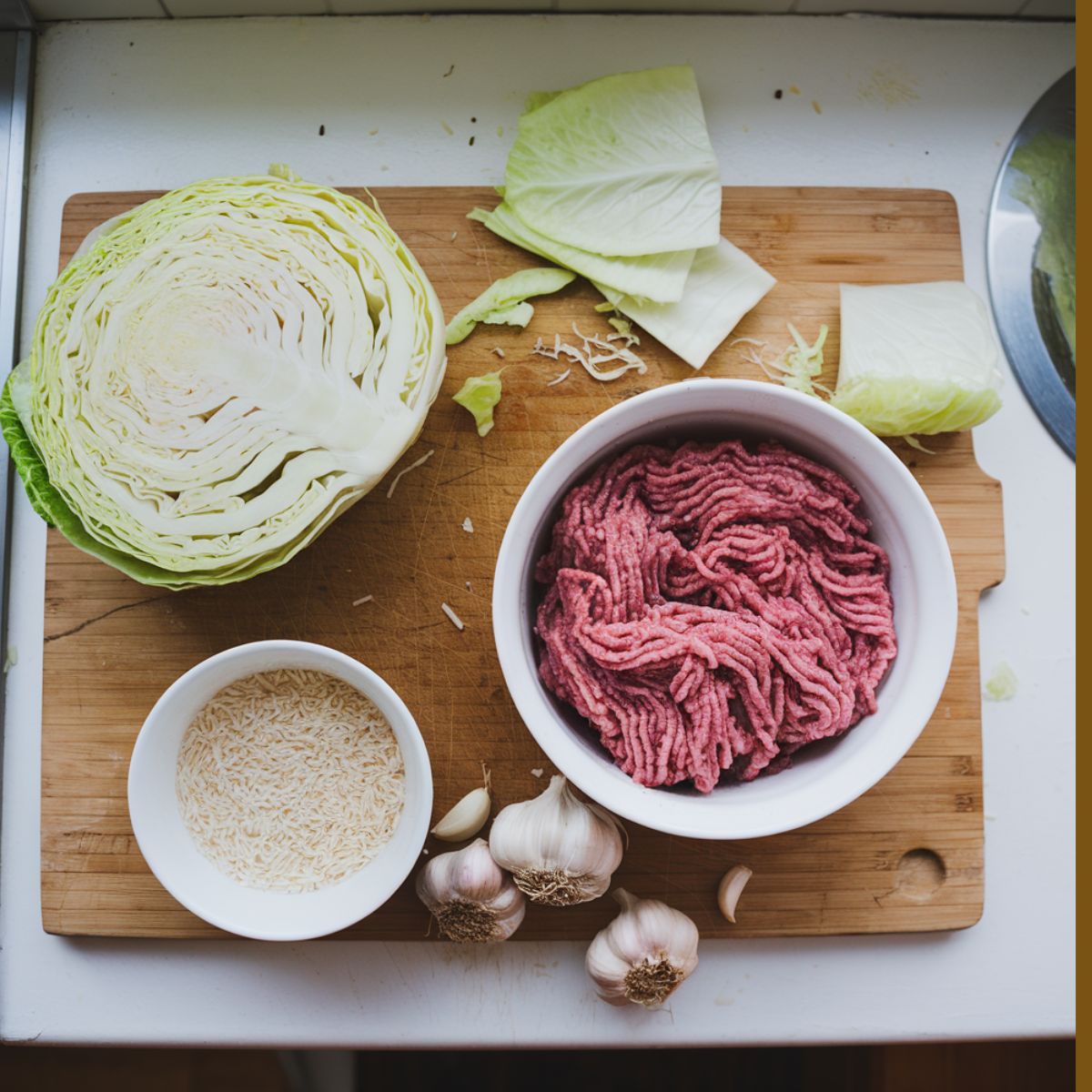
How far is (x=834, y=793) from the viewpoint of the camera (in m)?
1.32

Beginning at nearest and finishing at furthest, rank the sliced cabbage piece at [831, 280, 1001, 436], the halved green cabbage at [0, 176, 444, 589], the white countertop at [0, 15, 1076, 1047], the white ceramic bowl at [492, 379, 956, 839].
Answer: the white ceramic bowl at [492, 379, 956, 839], the halved green cabbage at [0, 176, 444, 589], the sliced cabbage piece at [831, 280, 1001, 436], the white countertop at [0, 15, 1076, 1047]

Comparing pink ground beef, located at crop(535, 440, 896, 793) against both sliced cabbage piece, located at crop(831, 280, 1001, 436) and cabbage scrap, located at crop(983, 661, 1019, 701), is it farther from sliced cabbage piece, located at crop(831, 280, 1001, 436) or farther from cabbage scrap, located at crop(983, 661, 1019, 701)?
cabbage scrap, located at crop(983, 661, 1019, 701)

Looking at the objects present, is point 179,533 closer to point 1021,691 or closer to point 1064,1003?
point 1021,691

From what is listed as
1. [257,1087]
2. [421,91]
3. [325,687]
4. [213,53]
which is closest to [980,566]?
[325,687]

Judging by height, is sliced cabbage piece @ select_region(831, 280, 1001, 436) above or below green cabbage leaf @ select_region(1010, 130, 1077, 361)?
below

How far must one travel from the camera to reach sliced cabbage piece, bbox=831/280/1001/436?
156cm

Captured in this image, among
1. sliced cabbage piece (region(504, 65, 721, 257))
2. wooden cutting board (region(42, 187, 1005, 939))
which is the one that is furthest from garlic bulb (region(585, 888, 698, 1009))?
sliced cabbage piece (region(504, 65, 721, 257))

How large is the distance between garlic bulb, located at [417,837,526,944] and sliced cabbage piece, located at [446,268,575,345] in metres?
0.83

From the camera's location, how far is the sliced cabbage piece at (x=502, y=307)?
1.61 m

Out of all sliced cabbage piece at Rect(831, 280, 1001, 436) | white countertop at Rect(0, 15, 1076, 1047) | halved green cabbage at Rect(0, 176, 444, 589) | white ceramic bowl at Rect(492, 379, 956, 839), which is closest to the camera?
white ceramic bowl at Rect(492, 379, 956, 839)

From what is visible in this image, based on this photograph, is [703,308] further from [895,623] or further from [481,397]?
[895,623]

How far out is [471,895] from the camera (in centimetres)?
152

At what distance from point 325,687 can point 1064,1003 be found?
4.46ft

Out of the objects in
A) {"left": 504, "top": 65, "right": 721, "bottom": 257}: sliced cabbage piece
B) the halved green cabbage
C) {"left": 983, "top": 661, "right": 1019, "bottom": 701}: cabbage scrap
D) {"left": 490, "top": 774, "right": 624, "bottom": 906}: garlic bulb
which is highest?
{"left": 504, "top": 65, "right": 721, "bottom": 257}: sliced cabbage piece
